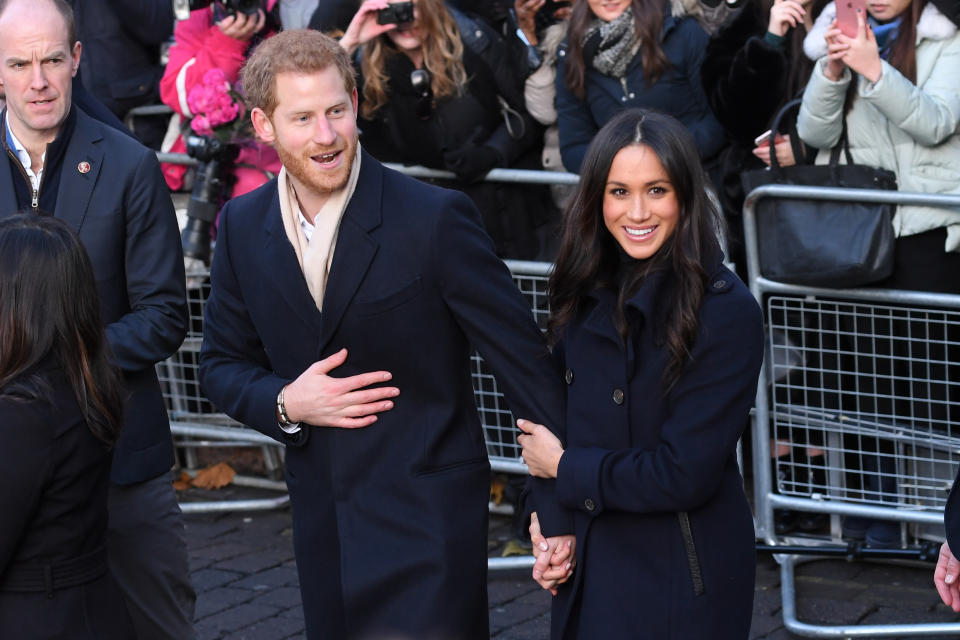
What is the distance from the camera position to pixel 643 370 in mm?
3475

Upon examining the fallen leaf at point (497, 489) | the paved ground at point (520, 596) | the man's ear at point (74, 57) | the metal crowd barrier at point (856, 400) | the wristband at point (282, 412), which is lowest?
the paved ground at point (520, 596)

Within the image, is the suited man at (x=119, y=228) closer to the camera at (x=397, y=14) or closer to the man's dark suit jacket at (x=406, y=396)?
the man's dark suit jacket at (x=406, y=396)

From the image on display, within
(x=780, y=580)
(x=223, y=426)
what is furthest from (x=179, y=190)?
(x=780, y=580)

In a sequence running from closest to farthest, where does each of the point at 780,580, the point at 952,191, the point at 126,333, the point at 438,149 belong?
the point at 126,333 → the point at 952,191 → the point at 780,580 → the point at 438,149

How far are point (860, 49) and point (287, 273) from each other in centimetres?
258

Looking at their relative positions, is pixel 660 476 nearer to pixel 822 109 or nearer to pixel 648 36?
pixel 822 109

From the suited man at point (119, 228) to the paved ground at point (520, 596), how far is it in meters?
1.20

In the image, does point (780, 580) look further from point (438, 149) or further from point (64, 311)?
point (64, 311)

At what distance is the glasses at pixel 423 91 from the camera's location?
6285 millimetres

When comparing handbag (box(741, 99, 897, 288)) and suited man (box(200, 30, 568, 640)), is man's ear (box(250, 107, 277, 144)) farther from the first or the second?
handbag (box(741, 99, 897, 288))

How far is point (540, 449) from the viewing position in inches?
142

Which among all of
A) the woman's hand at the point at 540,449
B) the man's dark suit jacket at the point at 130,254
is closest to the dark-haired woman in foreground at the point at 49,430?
the man's dark suit jacket at the point at 130,254

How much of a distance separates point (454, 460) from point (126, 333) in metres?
1.31

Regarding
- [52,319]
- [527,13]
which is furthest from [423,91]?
[52,319]
